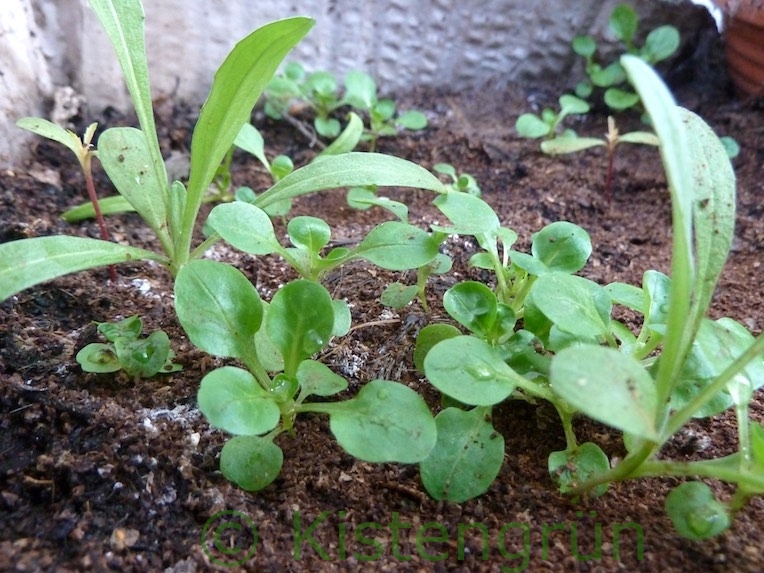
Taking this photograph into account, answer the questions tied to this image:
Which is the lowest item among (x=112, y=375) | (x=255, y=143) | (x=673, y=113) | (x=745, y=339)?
(x=112, y=375)

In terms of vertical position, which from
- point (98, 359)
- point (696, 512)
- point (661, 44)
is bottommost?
point (98, 359)

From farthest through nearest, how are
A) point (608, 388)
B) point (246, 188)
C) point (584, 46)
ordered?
point (584, 46) → point (246, 188) → point (608, 388)

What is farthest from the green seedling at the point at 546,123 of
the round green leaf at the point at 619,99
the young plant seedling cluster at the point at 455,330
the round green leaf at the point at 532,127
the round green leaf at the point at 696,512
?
the round green leaf at the point at 696,512

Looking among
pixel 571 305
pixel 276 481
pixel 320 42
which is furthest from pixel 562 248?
pixel 320 42

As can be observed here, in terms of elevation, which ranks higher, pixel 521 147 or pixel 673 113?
pixel 673 113

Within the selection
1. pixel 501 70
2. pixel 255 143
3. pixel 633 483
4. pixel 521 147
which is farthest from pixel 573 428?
pixel 501 70

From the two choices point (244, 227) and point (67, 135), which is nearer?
point (244, 227)

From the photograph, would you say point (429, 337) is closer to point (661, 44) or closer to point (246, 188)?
point (246, 188)

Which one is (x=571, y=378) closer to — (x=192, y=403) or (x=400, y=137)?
(x=192, y=403)
